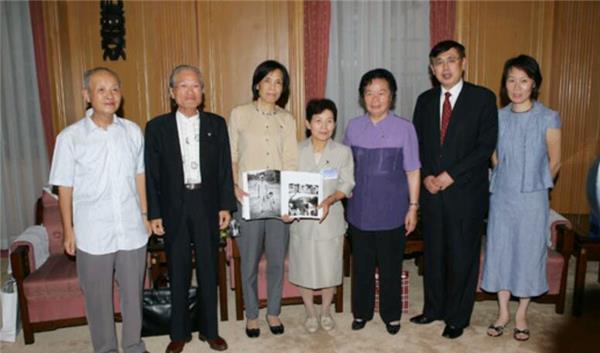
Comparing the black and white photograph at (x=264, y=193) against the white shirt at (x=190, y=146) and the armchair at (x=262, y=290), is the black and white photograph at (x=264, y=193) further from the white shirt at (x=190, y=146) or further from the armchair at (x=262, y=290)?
the armchair at (x=262, y=290)

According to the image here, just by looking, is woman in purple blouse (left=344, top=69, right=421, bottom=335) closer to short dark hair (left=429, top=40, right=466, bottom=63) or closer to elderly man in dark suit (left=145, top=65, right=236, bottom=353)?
short dark hair (left=429, top=40, right=466, bottom=63)

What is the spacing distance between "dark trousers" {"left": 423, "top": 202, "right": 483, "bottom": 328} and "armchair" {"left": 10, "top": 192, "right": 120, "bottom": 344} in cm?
205

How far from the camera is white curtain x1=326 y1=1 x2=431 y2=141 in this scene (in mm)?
5172

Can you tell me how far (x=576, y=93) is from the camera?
5.23 m

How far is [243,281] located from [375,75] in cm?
149

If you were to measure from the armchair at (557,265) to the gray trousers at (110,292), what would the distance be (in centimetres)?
225

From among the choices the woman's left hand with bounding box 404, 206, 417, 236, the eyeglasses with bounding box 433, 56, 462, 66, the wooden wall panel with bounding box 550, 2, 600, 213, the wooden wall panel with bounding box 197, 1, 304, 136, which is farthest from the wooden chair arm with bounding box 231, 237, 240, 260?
the wooden wall panel with bounding box 550, 2, 600, 213

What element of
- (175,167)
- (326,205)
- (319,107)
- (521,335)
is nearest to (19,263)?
(175,167)

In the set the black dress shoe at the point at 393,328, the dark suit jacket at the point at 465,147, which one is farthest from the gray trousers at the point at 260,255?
the dark suit jacket at the point at 465,147

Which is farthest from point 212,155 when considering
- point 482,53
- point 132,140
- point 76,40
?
point 482,53

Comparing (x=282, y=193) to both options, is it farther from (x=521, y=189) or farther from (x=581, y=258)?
(x=581, y=258)

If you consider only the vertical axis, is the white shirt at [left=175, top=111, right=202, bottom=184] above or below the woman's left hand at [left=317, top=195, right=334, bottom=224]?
above

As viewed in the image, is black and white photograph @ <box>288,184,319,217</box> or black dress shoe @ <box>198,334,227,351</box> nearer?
black and white photograph @ <box>288,184,319,217</box>

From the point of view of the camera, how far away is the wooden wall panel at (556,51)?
16.7 feet
